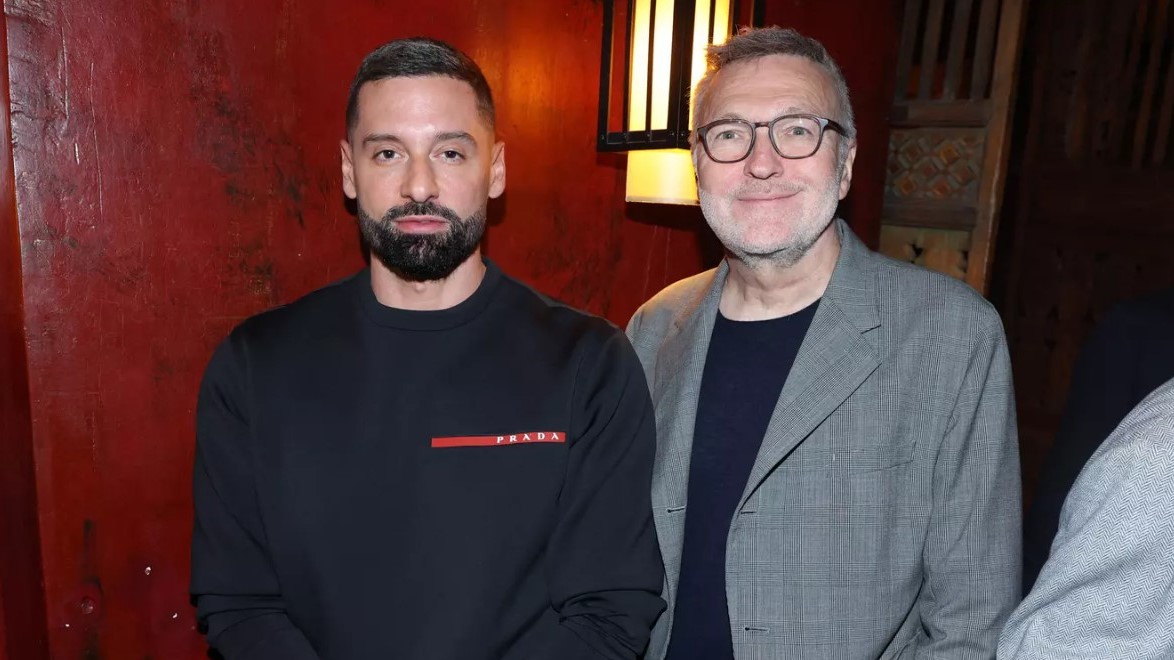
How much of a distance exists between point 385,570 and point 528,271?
1017mm

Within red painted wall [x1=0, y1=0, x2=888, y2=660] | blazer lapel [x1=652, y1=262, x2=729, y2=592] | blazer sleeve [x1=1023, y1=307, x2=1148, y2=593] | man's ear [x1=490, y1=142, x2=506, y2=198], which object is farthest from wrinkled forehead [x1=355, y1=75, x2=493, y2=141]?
blazer sleeve [x1=1023, y1=307, x2=1148, y2=593]

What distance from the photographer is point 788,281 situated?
179 cm

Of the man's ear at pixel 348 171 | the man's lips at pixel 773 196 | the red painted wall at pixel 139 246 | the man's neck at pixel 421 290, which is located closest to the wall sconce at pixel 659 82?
the man's lips at pixel 773 196

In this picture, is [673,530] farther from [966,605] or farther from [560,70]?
[560,70]

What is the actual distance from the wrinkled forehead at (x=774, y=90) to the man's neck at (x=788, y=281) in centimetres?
27

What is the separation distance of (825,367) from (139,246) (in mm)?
1390

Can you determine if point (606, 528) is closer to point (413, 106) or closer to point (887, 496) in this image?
point (887, 496)

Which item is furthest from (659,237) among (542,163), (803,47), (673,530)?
(673,530)

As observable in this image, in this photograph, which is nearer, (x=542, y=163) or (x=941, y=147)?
(x=542, y=163)

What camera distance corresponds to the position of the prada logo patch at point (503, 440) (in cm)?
167

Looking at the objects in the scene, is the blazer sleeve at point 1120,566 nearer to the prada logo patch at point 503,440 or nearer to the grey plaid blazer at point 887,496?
the grey plaid blazer at point 887,496

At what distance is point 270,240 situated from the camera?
186 cm

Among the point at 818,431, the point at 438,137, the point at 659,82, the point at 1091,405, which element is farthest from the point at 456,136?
the point at 1091,405

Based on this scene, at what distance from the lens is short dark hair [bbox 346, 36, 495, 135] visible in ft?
5.58
